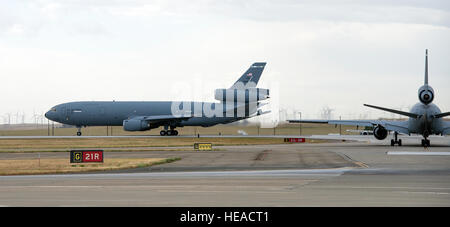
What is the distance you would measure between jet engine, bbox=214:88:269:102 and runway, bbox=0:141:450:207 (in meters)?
41.7

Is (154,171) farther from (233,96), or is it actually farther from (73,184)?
(233,96)

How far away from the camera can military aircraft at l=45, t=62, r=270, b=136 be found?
80.1m

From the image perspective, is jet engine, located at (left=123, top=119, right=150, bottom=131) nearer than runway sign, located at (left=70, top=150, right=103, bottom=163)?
No

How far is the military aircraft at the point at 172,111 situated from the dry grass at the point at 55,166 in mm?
39851

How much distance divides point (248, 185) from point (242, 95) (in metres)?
56.4

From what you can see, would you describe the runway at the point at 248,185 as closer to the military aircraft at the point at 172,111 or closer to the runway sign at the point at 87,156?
the runway sign at the point at 87,156

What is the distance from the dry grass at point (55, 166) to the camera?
3319 centimetres

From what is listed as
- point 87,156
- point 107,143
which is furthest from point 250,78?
point 87,156

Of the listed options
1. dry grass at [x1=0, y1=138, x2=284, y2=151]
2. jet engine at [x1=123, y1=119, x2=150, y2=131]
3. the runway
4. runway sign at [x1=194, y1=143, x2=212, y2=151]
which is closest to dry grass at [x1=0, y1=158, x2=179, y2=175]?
the runway

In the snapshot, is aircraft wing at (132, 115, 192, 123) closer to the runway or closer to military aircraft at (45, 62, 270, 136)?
military aircraft at (45, 62, 270, 136)

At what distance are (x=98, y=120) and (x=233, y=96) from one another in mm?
18964

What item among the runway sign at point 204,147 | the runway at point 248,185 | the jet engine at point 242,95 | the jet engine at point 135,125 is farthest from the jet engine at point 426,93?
the jet engine at point 135,125

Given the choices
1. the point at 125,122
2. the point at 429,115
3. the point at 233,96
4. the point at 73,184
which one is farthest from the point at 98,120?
the point at 73,184
